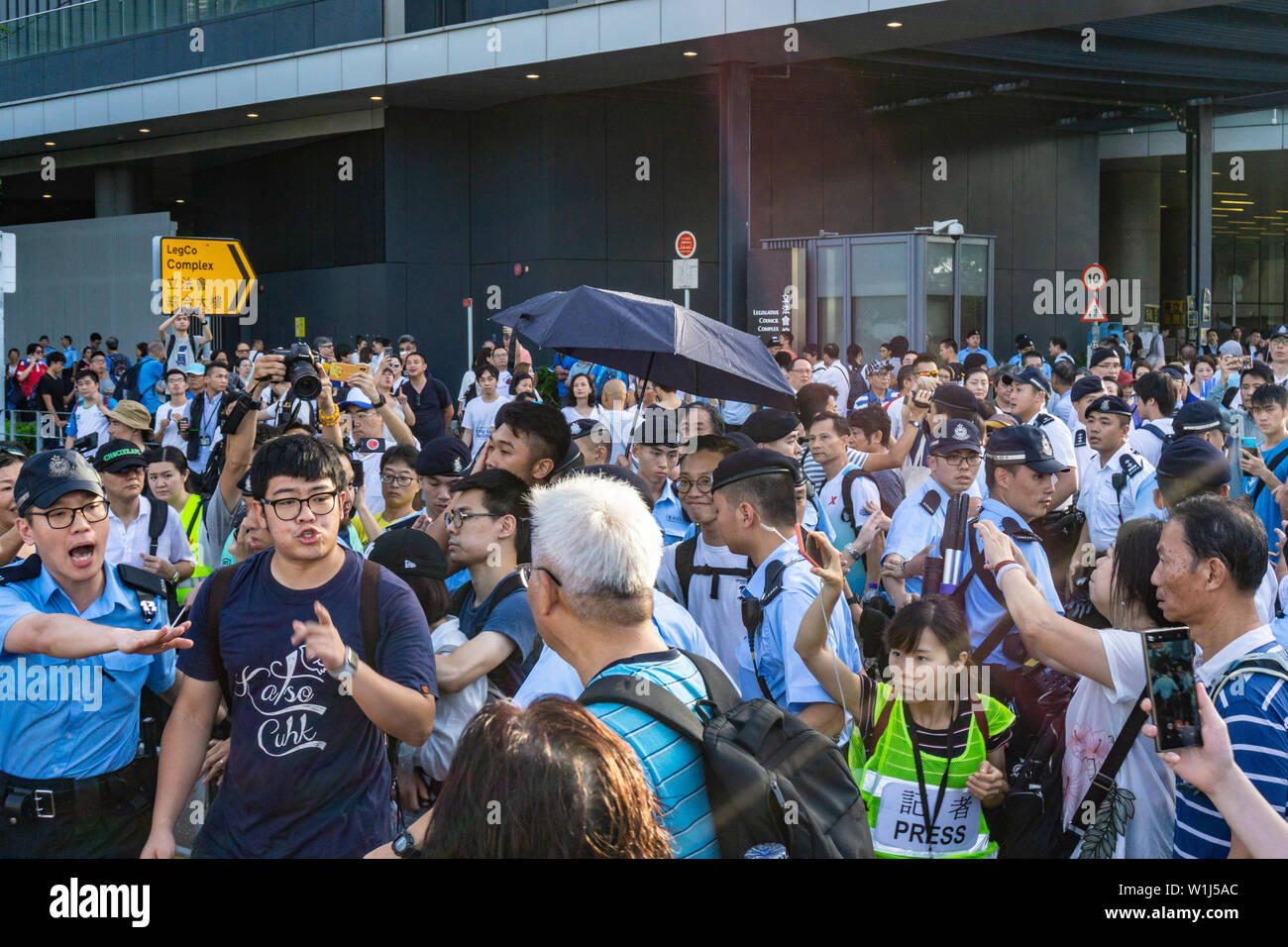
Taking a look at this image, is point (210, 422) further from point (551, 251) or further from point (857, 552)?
point (551, 251)

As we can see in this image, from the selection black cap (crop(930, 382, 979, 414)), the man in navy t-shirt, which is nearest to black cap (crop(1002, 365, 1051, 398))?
black cap (crop(930, 382, 979, 414))

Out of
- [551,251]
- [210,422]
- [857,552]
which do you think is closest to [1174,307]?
[551,251]

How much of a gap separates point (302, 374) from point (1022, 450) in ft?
11.3

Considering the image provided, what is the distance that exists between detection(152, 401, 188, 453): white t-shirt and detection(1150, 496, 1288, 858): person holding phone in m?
9.14

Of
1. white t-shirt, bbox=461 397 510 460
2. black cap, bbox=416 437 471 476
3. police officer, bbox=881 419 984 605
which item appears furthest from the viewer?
white t-shirt, bbox=461 397 510 460

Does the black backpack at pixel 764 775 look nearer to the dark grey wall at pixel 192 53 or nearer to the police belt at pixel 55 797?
the police belt at pixel 55 797

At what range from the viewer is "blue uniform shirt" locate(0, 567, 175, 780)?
154 inches

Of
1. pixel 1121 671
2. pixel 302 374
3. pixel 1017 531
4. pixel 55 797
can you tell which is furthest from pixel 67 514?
pixel 1017 531

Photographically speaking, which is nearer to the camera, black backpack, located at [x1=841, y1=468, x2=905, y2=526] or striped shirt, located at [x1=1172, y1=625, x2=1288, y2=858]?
striped shirt, located at [x1=1172, y1=625, x2=1288, y2=858]

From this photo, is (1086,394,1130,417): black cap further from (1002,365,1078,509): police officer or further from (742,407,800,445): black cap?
(742,407,800,445): black cap

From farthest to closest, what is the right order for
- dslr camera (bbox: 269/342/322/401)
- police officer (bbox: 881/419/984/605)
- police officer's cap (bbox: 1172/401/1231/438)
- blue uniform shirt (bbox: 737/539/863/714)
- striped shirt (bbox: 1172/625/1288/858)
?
police officer's cap (bbox: 1172/401/1231/438) → dslr camera (bbox: 269/342/322/401) → police officer (bbox: 881/419/984/605) → blue uniform shirt (bbox: 737/539/863/714) → striped shirt (bbox: 1172/625/1288/858)

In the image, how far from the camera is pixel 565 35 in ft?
67.8

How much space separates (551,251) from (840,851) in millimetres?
23037
